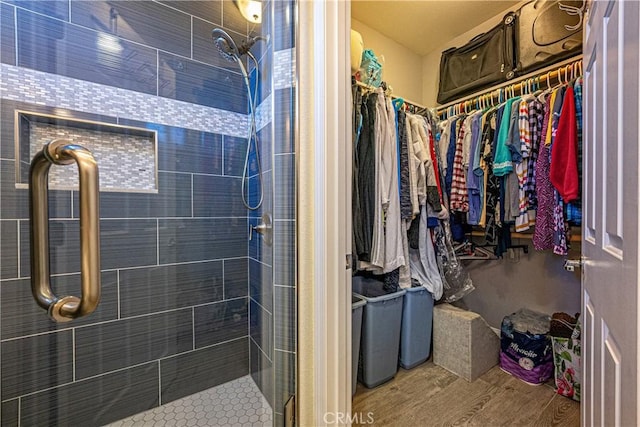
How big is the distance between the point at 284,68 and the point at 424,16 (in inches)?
64.7

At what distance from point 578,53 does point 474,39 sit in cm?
70

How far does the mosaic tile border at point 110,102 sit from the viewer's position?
1.04 metres

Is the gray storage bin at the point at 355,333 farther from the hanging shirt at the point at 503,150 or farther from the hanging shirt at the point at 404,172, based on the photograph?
the hanging shirt at the point at 503,150

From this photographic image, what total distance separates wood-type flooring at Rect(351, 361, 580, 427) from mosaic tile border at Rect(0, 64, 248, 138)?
5.25 ft

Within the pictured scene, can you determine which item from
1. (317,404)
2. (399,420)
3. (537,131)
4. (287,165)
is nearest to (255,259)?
(287,165)

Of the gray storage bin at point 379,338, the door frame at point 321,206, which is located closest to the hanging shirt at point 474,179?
the gray storage bin at point 379,338

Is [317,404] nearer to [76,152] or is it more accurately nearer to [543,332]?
[76,152]

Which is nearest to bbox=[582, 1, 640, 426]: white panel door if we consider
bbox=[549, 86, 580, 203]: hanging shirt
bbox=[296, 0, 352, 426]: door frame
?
bbox=[549, 86, 580, 203]: hanging shirt

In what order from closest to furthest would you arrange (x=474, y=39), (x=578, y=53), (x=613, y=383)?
1. (x=613, y=383)
2. (x=578, y=53)
3. (x=474, y=39)

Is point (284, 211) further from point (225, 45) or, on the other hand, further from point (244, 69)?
point (225, 45)

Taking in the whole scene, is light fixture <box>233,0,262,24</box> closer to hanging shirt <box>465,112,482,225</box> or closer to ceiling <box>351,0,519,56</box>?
ceiling <box>351,0,519,56</box>

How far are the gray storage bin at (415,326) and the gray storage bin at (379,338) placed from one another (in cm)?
6

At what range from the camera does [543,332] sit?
1.61 metres

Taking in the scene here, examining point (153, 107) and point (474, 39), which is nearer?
point (153, 107)
